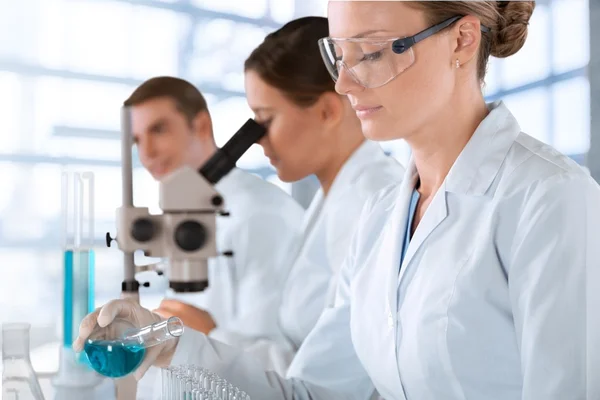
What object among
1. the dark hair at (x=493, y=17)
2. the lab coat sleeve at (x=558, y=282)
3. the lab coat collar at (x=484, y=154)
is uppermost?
the dark hair at (x=493, y=17)

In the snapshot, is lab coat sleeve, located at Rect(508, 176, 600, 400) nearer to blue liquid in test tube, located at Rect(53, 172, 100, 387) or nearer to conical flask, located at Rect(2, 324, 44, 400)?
conical flask, located at Rect(2, 324, 44, 400)

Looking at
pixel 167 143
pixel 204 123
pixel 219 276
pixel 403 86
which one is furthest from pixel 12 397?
pixel 403 86

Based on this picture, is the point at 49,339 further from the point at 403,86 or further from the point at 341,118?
the point at 403,86

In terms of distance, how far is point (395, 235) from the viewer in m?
1.41

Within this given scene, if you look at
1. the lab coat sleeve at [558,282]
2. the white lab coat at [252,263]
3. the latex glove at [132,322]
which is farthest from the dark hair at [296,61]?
the lab coat sleeve at [558,282]

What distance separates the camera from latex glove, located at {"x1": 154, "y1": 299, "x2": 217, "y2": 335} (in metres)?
1.85

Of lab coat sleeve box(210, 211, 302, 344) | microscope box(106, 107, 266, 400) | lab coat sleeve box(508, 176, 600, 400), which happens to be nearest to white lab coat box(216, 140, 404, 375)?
lab coat sleeve box(210, 211, 302, 344)


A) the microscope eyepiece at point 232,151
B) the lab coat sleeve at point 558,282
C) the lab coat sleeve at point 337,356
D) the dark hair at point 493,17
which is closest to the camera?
the lab coat sleeve at point 558,282

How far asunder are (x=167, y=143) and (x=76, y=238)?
385 millimetres

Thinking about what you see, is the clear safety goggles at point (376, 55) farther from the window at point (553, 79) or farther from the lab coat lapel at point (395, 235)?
the window at point (553, 79)

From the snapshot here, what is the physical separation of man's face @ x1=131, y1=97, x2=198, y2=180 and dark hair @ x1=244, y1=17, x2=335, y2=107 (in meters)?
0.29

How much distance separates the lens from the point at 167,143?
1.87 meters

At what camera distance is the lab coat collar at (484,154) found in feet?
4.14

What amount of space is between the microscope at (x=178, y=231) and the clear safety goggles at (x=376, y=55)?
553mm
